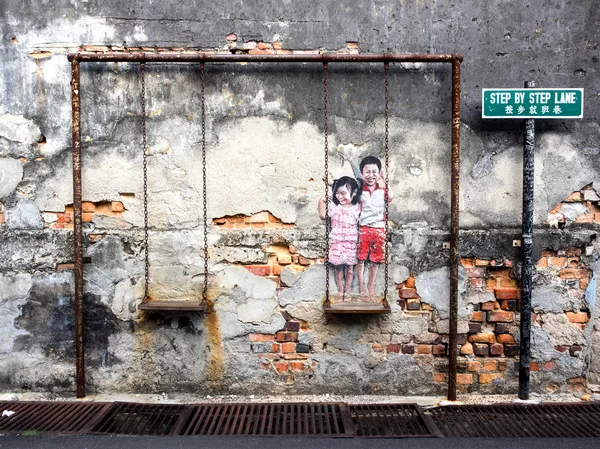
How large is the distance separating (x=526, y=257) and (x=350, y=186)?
136 cm

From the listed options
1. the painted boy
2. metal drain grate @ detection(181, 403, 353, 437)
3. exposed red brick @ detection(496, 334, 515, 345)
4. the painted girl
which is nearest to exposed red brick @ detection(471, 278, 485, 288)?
exposed red brick @ detection(496, 334, 515, 345)

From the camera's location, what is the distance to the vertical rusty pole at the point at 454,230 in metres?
3.57

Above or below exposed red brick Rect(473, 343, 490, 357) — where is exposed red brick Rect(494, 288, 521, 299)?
above

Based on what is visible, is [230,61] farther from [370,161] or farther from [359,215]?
[359,215]

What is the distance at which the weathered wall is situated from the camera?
12.1ft

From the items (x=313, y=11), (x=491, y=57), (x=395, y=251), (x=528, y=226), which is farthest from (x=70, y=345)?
(x=491, y=57)

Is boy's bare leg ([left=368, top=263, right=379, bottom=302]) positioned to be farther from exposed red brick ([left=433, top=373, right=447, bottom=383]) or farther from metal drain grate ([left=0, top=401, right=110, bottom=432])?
metal drain grate ([left=0, top=401, right=110, bottom=432])

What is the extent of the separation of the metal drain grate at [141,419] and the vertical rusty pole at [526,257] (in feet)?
7.97

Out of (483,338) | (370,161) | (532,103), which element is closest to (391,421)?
(483,338)

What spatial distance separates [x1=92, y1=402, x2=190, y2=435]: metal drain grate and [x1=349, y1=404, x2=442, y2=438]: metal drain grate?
1.20 m

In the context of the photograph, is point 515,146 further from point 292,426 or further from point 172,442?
point 172,442

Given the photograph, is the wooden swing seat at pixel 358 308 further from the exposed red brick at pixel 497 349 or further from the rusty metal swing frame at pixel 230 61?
the exposed red brick at pixel 497 349

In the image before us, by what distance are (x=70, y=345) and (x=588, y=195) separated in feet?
13.1

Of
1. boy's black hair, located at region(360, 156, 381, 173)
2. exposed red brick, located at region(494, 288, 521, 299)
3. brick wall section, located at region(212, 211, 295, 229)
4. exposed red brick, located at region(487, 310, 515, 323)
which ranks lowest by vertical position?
exposed red brick, located at region(487, 310, 515, 323)
